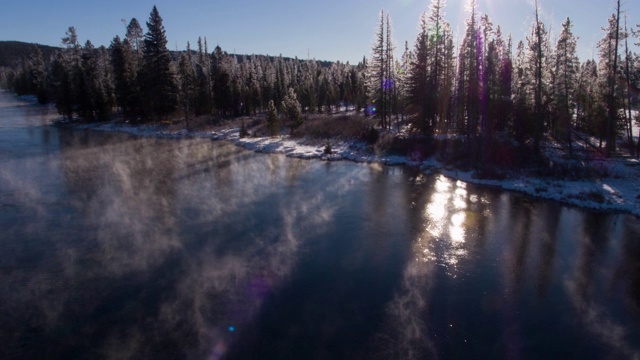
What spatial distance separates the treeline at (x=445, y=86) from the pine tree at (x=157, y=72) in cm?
14

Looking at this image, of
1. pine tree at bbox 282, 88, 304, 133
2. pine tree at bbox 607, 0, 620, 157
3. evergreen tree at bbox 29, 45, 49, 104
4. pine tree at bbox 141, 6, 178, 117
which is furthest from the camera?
evergreen tree at bbox 29, 45, 49, 104

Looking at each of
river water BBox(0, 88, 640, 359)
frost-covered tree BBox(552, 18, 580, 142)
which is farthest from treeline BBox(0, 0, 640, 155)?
river water BBox(0, 88, 640, 359)

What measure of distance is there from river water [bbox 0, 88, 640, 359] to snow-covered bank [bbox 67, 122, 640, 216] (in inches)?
58.2

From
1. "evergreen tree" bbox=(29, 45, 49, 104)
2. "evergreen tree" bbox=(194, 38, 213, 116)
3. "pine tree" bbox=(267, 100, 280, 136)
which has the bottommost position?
"pine tree" bbox=(267, 100, 280, 136)

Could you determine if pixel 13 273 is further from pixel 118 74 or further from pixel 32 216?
pixel 118 74

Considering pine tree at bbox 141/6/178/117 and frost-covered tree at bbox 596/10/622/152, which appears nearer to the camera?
frost-covered tree at bbox 596/10/622/152

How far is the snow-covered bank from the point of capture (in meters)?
21.2

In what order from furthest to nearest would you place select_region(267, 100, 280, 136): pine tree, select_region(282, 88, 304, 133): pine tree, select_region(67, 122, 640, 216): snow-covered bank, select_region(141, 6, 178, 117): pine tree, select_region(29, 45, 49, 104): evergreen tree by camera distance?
select_region(29, 45, 49, 104): evergreen tree, select_region(141, 6, 178, 117): pine tree, select_region(282, 88, 304, 133): pine tree, select_region(267, 100, 280, 136): pine tree, select_region(67, 122, 640, 216): snow-covered bank

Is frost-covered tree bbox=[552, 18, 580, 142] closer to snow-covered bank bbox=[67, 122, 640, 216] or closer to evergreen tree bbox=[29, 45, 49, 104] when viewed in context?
snow-covered bank bbox=[67, 122, 640, 216]

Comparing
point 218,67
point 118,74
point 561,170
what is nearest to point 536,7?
point 561,170

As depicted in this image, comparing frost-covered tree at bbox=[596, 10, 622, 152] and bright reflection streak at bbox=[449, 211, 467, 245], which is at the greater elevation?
frost-covered tree at bbox=[596, 10, 622, 152]

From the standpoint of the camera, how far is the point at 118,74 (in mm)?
61219

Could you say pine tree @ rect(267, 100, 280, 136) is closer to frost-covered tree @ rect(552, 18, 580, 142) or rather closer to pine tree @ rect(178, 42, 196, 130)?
pine tree @ rect(178, 42, 196, 130)

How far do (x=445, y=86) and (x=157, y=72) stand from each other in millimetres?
40045
